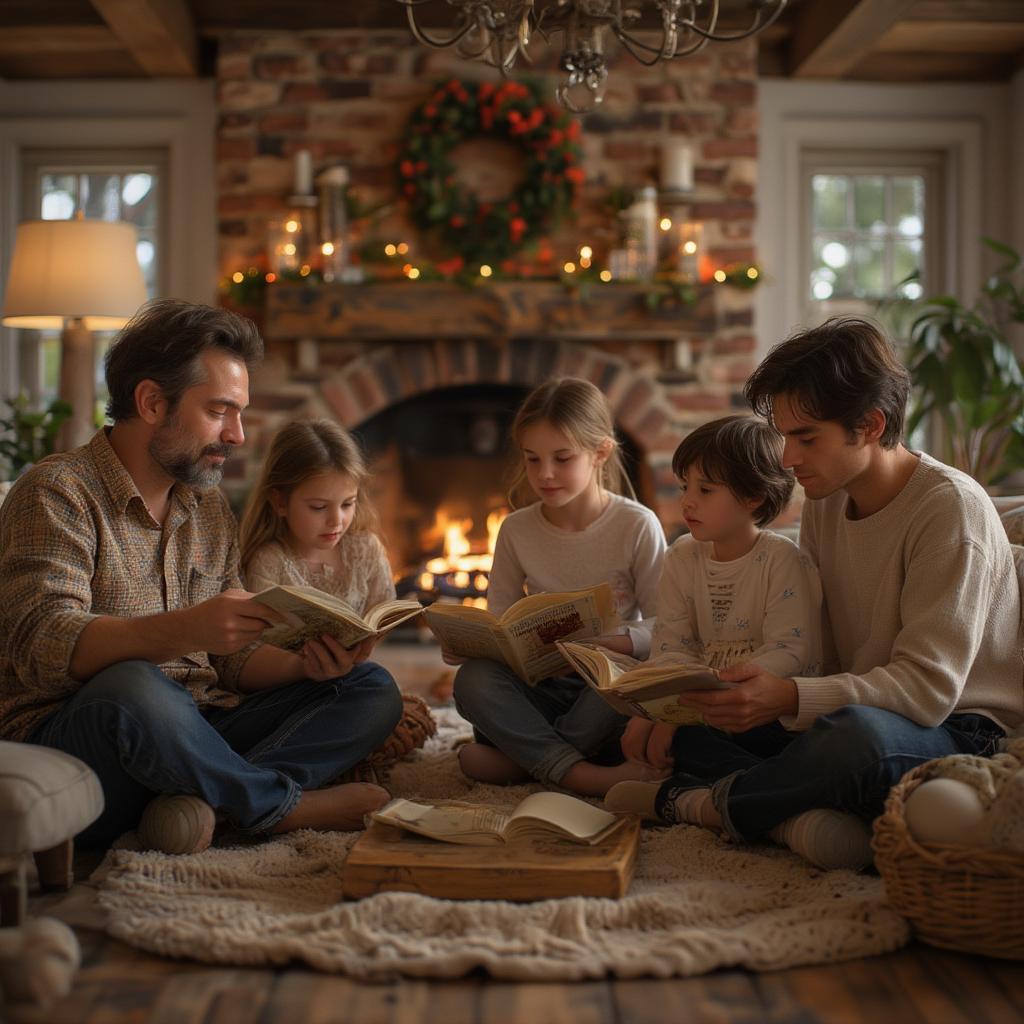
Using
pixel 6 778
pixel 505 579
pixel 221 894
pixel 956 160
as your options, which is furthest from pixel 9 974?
pixel 956 160

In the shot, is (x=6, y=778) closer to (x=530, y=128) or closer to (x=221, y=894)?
(x=221, y=894)

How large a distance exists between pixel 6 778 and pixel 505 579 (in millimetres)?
1209

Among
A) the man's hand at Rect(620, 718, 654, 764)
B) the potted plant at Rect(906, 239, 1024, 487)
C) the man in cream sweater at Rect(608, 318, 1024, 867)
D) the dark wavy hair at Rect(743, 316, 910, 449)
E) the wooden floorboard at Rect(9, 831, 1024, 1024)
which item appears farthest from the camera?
the potted plant at Rect(906, 239, 1024, 487)

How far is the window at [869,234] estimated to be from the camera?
4.80 meters

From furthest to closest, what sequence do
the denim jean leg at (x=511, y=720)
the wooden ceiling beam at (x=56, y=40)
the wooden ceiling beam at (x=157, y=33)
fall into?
the wooden ceiling beam at (x=56, y=40) → the wooden ceiling beam at (x=157, y=33) → the denim jean leg at (x=511, y=720)

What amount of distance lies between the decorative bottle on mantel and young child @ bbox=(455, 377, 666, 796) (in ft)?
5.87

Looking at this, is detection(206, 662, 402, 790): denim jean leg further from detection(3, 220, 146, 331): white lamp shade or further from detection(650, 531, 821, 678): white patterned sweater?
detection(3, 220, 146, 331): white lamp shade

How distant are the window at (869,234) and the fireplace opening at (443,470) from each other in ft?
3.46

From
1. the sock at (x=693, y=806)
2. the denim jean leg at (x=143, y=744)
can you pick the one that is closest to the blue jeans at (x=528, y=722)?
the sock at (x=693, y=806)

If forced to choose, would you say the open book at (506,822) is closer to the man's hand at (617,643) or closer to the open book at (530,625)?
the open book at (530,625)

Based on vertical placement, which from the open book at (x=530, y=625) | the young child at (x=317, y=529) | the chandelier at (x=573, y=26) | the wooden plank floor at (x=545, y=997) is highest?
the chandelier at (x=573, y=26)

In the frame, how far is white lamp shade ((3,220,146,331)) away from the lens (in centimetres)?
362

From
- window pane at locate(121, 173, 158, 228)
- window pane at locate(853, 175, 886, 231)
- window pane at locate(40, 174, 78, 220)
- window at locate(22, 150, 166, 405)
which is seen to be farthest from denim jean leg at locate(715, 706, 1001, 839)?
window pane at locate(40, 174, 78, 220)

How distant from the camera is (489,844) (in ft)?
5.91
